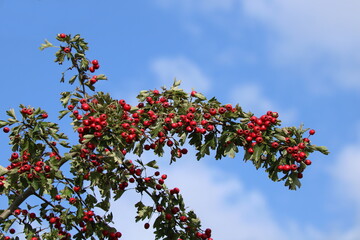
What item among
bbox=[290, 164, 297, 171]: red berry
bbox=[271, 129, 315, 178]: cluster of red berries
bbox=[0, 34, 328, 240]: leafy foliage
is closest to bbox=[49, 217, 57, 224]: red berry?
bbox=[0, 34, 328, 240]: leafy foliage

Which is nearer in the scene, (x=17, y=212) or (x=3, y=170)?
(x=3, y=170)

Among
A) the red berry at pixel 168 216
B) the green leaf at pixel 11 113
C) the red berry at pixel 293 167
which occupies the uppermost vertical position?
the red berry at pixel 293 167

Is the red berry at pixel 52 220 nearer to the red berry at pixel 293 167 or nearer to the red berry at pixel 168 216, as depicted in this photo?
the red berry at pixel 168 216

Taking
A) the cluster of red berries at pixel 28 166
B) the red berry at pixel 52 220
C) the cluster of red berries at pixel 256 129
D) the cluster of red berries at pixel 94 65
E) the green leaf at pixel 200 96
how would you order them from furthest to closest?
the cluster of red berries at pixel 94 65 < the red berry at pixel 52 220 < the green leaf at pixel 200 96 < the cluster of red berries at pixel 256 129 < the cluster of red berries at pixel 28 166

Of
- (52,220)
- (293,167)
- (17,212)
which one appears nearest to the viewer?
(293,167)

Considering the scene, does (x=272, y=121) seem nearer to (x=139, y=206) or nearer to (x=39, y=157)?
(x=139, y=206)

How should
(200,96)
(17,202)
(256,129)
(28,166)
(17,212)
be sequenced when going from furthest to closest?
1. (17,212)
2. (200,96)
3. (17,202)
4. (256,129)
5. (28,166)

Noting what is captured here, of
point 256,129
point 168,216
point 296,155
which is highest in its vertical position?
point 256,129

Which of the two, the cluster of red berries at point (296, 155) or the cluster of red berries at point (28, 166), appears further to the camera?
the cluster of red berries at point (296, 155)

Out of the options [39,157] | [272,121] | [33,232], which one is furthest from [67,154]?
[272,121]

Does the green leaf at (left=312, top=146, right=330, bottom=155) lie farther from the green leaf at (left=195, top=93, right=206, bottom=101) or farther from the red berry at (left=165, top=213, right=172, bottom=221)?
the red berry at (left=165, top=213, right=172, bottom=221)

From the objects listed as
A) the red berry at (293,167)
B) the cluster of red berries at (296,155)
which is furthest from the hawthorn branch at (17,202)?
the red berry at (293,167)

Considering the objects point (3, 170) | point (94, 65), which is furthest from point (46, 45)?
point (3, 170)

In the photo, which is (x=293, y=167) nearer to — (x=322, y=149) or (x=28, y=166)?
(x=322, y=149)
